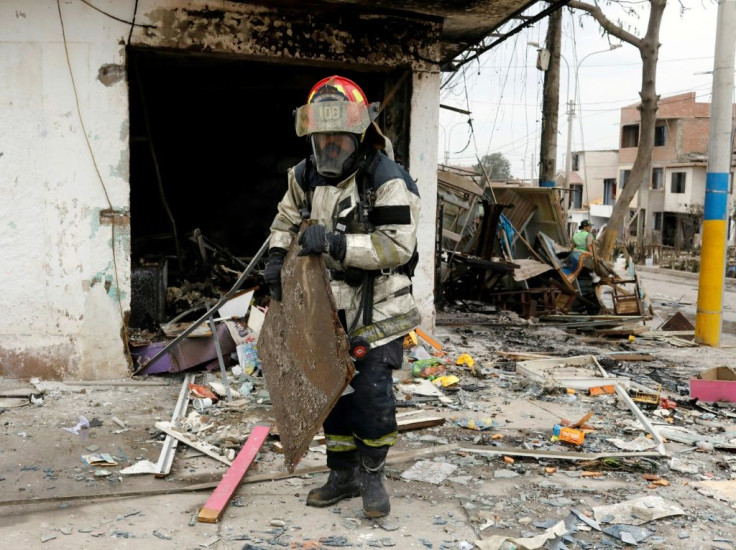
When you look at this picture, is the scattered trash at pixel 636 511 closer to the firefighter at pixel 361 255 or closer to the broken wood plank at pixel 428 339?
the firefighter at pixel 361 255

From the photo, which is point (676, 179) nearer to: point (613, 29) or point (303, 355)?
point (613, 29)

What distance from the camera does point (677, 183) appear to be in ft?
126

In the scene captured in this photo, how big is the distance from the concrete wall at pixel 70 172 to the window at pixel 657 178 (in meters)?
39.1

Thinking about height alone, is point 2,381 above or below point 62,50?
below

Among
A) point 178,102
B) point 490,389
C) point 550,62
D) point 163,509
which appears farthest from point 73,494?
point 550,62

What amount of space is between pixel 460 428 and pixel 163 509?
2068 mm

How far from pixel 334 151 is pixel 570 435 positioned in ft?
7.92

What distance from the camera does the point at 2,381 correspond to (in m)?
5.41

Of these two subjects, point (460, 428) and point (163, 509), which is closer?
point (163, 509)

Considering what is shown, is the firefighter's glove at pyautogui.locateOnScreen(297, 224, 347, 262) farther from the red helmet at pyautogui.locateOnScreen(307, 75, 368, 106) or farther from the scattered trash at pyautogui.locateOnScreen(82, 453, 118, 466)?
the scattered trash at pyautogui.locateOnScreen(82, 453, 118, 466)

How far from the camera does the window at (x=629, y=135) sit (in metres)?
45.3

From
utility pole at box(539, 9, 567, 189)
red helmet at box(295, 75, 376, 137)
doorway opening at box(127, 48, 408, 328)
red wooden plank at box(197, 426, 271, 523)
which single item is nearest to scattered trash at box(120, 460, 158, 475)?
red wooden plank at box(197, 426, 271, 523)

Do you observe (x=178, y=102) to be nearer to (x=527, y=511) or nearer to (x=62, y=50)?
(x=62, y=50)

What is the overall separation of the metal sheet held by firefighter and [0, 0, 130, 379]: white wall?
2.59m
